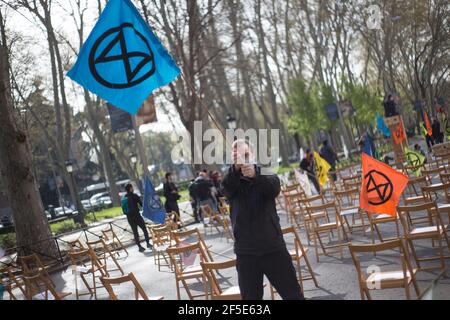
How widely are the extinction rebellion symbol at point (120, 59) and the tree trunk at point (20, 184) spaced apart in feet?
37.4

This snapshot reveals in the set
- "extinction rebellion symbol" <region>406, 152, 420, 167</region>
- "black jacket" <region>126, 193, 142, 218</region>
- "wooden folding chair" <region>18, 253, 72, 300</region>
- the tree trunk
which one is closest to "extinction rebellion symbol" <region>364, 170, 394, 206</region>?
"wooden folding chair" <region>18, 253, 72, 300</region>

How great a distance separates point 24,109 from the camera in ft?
127

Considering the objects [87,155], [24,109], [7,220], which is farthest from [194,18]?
[87,155]

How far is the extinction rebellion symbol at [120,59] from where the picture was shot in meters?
7.37

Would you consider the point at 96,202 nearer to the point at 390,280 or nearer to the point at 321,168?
the point at 321,168

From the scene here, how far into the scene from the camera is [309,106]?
4709 cm

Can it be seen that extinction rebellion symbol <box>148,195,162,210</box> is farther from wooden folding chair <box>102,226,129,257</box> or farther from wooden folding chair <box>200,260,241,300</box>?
wooden folding chair <box>200,260,241,300</box>

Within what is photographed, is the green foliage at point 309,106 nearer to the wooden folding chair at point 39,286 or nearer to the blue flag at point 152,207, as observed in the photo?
the blue flag at point 152,207

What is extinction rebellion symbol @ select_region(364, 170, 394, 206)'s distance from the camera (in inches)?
356

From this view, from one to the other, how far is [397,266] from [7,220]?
34.8 m

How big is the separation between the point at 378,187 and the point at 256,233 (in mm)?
3878

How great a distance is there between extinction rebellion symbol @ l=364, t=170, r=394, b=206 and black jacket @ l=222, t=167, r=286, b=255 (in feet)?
11.9
